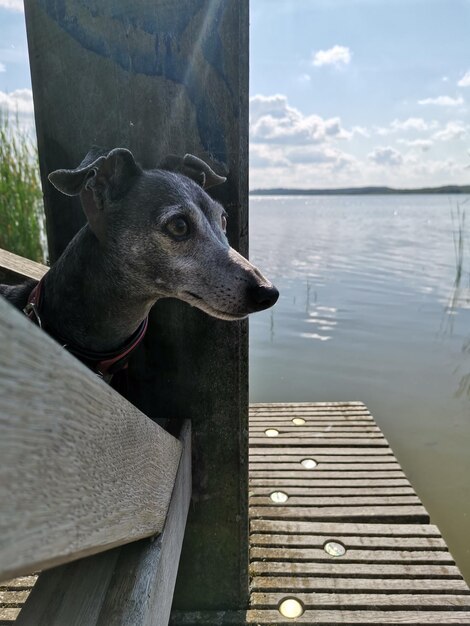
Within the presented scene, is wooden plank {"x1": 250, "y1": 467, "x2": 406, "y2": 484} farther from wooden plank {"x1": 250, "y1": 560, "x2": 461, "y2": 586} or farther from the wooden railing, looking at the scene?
the wooden railing

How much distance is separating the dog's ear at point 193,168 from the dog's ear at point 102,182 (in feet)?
0.57

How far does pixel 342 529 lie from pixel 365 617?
25.4 inches

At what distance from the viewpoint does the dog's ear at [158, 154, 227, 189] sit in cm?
170

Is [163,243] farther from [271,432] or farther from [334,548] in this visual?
[271,432]

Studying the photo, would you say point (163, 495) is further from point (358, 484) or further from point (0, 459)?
point (358, 484)

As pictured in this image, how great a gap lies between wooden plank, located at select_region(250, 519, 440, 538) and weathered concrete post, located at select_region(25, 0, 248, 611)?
103 cm

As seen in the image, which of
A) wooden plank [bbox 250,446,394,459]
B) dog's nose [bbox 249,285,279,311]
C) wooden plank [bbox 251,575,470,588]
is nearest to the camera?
dog's nose [bbox 249,285,279,311]

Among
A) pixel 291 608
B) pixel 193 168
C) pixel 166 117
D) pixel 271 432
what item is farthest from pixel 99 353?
pixel 271 432

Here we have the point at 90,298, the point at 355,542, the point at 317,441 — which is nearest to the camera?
the point at 90,298

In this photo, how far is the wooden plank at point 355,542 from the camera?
2723 mm

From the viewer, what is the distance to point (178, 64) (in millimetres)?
1686

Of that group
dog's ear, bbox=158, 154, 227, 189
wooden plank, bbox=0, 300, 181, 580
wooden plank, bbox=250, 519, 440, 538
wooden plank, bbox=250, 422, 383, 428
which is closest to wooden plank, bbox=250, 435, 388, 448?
wooden plank, bbox=250, 422, 383, 428

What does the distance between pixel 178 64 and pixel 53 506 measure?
1708 millimetres

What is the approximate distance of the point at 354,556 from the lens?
2.64 meters
